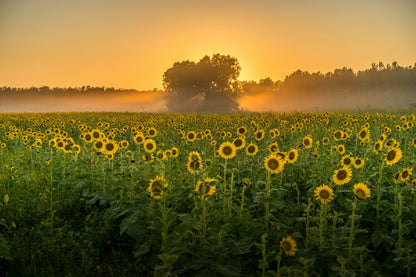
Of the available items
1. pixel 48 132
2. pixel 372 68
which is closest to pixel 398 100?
pixel 372 68

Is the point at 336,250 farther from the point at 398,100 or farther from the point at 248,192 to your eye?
the point at 398,100

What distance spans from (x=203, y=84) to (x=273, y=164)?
61034mm

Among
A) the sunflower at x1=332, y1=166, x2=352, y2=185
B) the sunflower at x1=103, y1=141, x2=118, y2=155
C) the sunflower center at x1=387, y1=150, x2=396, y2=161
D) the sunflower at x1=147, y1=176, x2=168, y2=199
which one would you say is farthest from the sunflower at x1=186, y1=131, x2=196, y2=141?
the sunflower center at x1=387, y1=150, x2=396, y2=161

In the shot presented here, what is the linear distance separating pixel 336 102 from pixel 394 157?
91.7 metres

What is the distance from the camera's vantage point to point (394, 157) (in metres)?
4.37

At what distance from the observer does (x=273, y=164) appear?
4043 millimetres

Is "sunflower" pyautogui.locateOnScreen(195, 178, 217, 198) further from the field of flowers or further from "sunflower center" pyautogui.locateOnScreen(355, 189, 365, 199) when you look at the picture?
"sunflower center" pyautogui.locateOnScreen(355, 189, 365, 199)

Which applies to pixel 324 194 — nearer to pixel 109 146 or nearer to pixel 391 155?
pixel 391 155

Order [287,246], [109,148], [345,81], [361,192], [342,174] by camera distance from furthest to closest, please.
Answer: [345,81] < [109,148] < [342,174] < [361,192] < [287,246]

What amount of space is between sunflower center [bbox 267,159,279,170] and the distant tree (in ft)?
192

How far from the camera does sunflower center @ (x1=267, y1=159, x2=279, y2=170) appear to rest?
4035 millimetres

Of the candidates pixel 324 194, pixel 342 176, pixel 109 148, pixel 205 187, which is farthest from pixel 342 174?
pixel 109 148

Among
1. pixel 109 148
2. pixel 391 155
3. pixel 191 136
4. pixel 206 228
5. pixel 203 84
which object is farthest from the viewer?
pixel 203 84

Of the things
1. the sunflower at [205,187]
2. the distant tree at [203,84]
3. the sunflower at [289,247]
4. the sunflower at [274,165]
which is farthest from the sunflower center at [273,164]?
the distant tree at [203,84]
